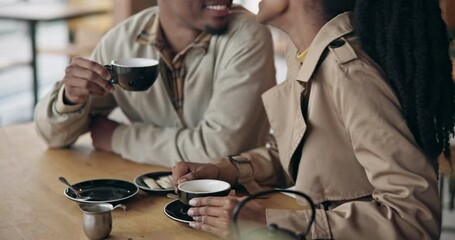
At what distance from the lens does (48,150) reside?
2344 mm

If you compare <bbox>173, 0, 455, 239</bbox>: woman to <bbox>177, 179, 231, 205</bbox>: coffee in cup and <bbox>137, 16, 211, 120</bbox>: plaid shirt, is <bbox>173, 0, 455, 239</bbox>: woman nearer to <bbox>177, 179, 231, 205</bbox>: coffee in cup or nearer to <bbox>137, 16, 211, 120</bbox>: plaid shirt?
<bbox>177, 179, 231, 205</bbox>: coffee in cup

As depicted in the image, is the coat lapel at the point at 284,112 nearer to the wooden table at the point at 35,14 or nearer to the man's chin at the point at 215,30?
the man's chin at the point at 215,30

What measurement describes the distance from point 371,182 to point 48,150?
1164mm

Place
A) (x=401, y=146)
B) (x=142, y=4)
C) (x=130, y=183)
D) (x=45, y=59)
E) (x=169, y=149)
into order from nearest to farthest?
(x=401, y=146) < (x=130, y=183) < (x=169, y=149) < (x=142, y=4) < (x=45, y=59)

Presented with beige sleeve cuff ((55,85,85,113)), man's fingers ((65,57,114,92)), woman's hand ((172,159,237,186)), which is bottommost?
woman's hand ((172,159,237,186))

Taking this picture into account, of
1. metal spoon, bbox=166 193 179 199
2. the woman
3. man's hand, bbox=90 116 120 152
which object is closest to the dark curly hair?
the woman

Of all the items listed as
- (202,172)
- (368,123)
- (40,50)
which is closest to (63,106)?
(202,172)

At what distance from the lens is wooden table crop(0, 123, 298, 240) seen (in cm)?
170

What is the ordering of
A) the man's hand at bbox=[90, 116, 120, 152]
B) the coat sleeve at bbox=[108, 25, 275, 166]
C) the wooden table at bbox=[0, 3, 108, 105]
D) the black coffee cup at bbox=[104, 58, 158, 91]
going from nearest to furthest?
the black coffee cup at bbox=[104, 58, 158, 91], the coat sleeve at bbox=[108, 25, 275, 166], the man's hand at bbox=[90, 116, 120, 152], the wooden table at bbox=[0, 3, 108, 105]

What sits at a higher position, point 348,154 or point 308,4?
point 308,4

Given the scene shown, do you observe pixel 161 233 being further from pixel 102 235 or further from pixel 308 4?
pixel 308 4

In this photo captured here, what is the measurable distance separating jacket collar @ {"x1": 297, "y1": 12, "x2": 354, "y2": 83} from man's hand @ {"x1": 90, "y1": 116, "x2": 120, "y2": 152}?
32.5 inches

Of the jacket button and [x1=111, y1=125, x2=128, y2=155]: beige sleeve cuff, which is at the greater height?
the jacket button

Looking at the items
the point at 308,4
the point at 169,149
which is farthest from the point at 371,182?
the point at 169,149
